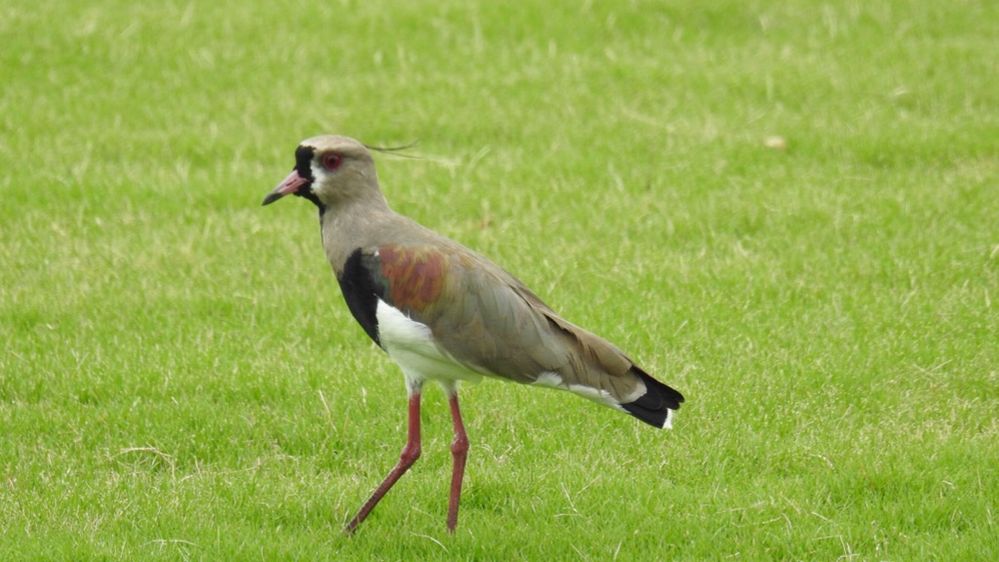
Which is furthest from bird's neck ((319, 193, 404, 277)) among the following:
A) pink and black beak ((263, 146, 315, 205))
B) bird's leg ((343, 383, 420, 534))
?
bird's leg ((343, 383, 420, 534))

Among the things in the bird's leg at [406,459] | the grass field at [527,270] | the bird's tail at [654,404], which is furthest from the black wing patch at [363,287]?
the bird's tail at [654,404]

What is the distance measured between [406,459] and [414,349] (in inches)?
19.8

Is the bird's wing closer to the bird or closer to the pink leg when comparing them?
the bird

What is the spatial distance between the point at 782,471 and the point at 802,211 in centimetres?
336

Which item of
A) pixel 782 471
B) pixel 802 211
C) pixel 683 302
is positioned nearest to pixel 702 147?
pixel 802 211

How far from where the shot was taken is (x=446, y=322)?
19.7 ft

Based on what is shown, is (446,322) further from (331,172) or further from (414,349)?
(331,172)

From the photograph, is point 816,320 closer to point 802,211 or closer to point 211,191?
point 802,211

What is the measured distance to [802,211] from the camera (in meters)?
9.72

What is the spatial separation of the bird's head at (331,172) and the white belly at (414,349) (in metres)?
0.56

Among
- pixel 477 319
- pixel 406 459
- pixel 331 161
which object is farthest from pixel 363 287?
pixel 406 459

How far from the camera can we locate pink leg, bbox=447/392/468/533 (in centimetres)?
611

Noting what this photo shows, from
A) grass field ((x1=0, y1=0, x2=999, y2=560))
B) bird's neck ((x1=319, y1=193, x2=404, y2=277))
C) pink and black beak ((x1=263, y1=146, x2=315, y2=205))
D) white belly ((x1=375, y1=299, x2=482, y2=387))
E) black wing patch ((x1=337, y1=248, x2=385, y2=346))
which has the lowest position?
grass field ((x1=0, y1=0, x2=999, y2=560))

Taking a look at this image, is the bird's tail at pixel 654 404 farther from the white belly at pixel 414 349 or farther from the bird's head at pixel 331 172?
the bird's head at pixel 331 172
